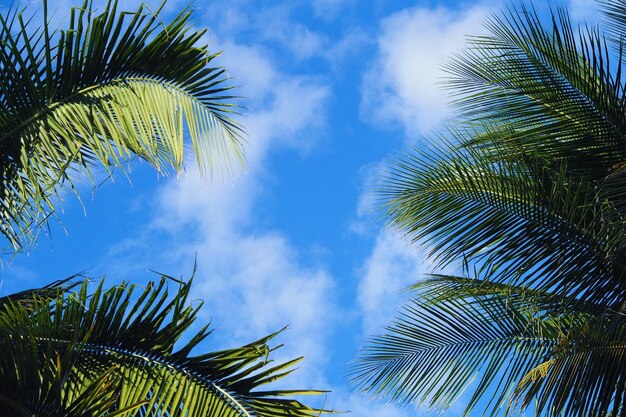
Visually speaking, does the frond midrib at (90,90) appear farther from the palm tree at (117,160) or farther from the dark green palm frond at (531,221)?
the dark green palm frond at (531,221)

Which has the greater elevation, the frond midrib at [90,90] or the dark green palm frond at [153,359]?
the frond midrib at [90,90]

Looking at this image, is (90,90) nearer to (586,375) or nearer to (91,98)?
(91,98)

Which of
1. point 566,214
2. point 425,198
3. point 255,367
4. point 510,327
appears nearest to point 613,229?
point 566,214

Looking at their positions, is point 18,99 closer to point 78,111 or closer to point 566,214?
point 78,111

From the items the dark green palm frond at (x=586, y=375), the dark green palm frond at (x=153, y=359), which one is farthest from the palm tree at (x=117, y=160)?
the dark green palm frond at (x=586, y=375)

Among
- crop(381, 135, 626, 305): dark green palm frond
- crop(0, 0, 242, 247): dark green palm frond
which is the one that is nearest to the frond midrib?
crop(0, 0, 242, 247): dark green palm frond

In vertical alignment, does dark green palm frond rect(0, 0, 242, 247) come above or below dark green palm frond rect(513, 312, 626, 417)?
above

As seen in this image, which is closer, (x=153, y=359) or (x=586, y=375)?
(x=153, y=359)

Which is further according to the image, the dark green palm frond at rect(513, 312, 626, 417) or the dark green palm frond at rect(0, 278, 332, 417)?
the dark green palm frond at rect(513, 312, 626, 417)

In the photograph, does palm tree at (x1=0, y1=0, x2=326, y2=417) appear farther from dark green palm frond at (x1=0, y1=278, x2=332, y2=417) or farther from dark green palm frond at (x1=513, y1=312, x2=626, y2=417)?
dark green palm frond at (x1=513, y1=312, x2=626, y2=417)

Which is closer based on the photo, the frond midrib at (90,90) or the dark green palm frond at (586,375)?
the frond midrib at (90,90)

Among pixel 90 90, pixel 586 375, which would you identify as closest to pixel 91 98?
pixel 90 90

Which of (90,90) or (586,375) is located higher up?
(90,90)

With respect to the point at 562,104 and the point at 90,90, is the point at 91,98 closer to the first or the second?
the point at 90,90
